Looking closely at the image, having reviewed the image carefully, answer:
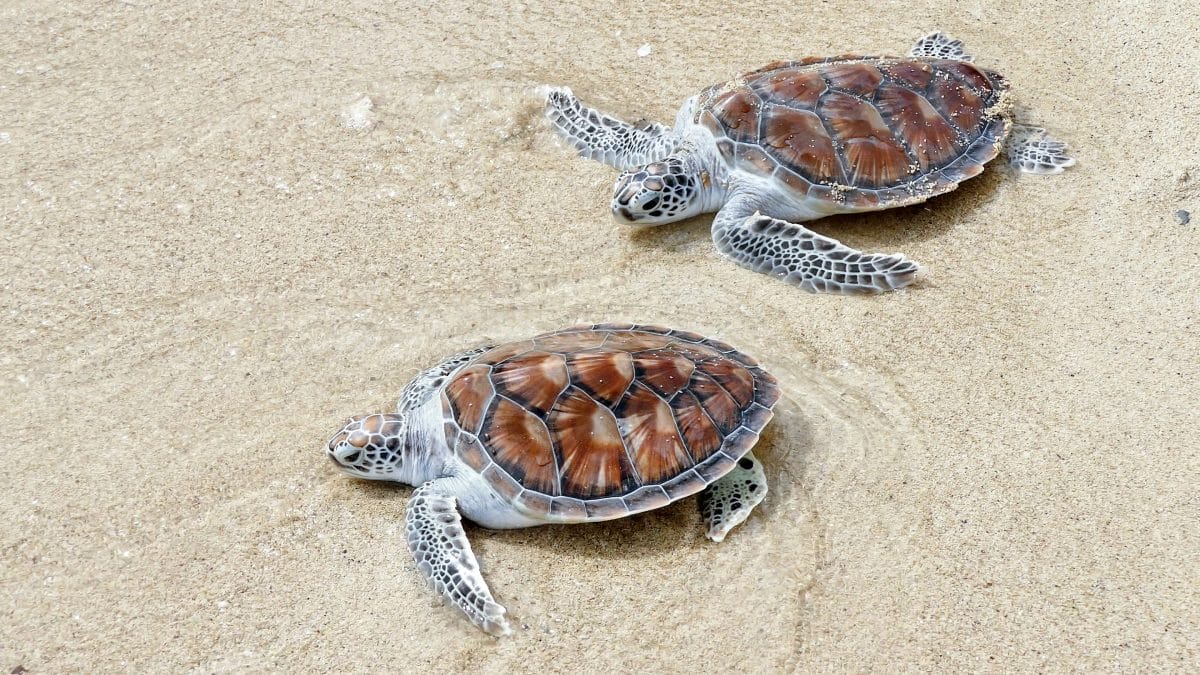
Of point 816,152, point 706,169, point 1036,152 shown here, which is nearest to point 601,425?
point 706,169

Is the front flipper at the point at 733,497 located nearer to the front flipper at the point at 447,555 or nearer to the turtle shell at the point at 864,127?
the front flipper at the point at 447,555

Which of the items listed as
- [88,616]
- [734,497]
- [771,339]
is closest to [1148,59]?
[771,339]

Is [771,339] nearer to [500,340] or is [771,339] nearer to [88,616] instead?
[500,340]

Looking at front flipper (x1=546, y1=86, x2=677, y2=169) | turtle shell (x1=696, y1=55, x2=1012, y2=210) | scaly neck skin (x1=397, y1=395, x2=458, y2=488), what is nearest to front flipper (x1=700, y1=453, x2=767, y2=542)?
scaly neck skin (x1=397, y1=395, x2=458, y2=488)

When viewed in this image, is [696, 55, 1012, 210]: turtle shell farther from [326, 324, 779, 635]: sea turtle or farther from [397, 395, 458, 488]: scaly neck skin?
[397, 395, 458, 488]: scaly neck skin

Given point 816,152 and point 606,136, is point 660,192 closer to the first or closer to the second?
point 606,136

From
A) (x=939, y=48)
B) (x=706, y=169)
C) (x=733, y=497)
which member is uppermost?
(x=939, y=48)
